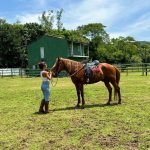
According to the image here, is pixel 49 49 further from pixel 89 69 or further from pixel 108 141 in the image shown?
pixel 108 141

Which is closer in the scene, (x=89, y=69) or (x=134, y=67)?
(x=89, y=69)

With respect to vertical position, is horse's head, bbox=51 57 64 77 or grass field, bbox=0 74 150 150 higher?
horse's head, bbox=51 57 64 77

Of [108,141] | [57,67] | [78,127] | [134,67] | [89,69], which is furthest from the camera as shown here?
[134,67]

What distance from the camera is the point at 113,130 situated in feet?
29.1

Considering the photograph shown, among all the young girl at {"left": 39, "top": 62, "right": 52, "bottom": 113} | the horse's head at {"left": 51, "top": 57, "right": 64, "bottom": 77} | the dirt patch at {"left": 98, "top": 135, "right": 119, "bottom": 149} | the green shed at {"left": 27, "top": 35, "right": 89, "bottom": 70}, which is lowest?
the dirt patch at {"left": 98, "top": 135, "right": 119, "bottom": 149}

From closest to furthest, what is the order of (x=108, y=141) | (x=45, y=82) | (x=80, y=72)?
(x=108, y=141) → (x=45, y=82) → (x=80, y=72)

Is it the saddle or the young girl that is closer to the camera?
the young girl

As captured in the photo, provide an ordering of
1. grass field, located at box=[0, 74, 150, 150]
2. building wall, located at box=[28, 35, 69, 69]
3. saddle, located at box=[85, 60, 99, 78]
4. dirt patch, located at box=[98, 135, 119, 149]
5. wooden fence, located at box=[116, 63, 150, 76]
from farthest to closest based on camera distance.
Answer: building wall, located at box=[28, 35, 69, 69] < wooden fence, located at box=[116, 63, 150, 76] < saddle, located at box=[85, 60, 99, 78] < grass field, located at box=[0, 74, 150, 150] < dirt patch, located at box=[98, 135, 119, 149]

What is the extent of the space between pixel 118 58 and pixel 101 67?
230ft

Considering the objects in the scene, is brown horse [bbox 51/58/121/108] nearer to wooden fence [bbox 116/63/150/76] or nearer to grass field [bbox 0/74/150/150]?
grass field [bbox 0/74/150/150]

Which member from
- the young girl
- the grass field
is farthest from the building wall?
the young girl

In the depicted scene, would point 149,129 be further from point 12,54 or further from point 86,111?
point 12,54

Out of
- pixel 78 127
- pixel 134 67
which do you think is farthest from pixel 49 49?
pixel 78 127

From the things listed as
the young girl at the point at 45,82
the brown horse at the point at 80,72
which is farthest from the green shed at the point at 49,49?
Answer: the young girl at the point at 45,82
